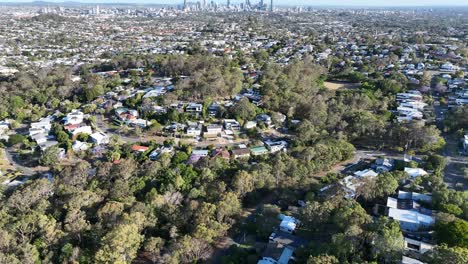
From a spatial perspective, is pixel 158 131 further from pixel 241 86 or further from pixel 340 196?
pixel 340 196

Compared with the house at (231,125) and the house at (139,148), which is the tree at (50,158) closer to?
the house at (139,148)

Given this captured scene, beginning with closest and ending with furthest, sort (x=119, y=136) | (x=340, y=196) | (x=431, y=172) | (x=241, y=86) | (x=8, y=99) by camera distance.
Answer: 1. (x=340, y=196)
2. (x=431, y=172)
3. (x=119, y=136)
4. (x=8, y=99)
5. (x=241, y=86)

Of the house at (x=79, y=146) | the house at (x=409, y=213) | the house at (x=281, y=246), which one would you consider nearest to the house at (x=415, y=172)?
the house at (x=409, y=213)

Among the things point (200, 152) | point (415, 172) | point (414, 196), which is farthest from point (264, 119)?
point (414, 196)

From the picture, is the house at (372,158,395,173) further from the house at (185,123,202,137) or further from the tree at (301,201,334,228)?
the house at (185,123,202,137)

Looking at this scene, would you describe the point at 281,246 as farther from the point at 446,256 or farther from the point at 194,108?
the point at 194,108

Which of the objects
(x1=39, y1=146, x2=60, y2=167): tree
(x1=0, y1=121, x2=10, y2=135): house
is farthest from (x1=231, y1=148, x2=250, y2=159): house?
(x1=0, y1=121, x2=10, y2=135): house

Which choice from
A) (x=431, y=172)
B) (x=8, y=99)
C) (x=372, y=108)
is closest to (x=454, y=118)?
(x=372, y=108)
